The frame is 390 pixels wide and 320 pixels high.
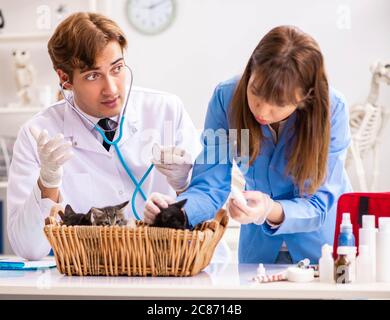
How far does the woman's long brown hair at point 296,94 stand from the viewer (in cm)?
144

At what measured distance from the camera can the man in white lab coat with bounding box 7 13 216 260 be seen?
1.84 m

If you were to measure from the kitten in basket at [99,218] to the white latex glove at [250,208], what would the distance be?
8.1 inches

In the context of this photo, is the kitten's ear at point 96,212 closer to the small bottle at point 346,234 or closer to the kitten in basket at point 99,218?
the kitten in basket at point 99,218

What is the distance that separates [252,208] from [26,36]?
2.39 meters

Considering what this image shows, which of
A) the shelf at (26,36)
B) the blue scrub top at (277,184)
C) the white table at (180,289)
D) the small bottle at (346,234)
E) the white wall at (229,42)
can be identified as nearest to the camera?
the white table at (180,289)

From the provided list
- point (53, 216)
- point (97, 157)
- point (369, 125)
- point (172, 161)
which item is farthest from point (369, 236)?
point (369, 125)

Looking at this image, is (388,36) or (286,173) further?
(388,36)

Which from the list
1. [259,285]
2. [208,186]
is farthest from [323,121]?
[259,285]

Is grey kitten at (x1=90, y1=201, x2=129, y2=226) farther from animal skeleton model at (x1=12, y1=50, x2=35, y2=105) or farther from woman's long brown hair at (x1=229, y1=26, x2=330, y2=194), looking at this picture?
animal skeleton model at (x1=12, y1=50, x2=35, y2=105)

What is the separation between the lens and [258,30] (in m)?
3.81

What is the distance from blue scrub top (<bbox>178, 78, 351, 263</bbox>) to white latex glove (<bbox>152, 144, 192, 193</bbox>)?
0.05m

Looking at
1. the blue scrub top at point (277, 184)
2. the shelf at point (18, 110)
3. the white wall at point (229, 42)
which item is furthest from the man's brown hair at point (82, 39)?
the white wall at point (229, 42)
